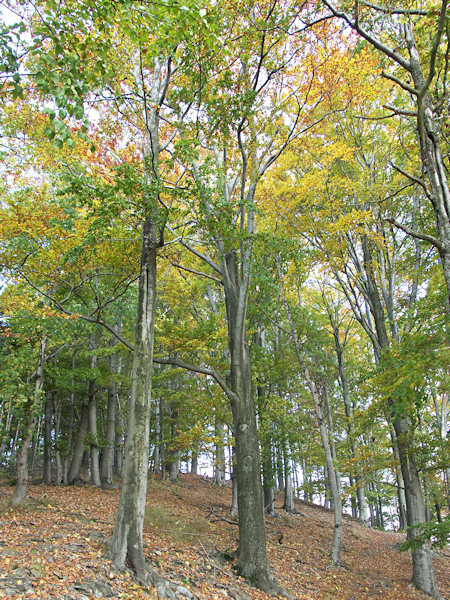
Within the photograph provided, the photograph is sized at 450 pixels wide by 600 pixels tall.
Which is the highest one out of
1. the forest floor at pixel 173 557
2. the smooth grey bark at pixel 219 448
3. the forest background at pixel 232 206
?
the forest background at pixel 232 206

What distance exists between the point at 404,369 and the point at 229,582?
4437 mm

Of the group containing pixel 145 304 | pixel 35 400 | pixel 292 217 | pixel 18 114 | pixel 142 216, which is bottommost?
pixel 35 400

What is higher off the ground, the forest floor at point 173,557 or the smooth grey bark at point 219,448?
the smooth grey bark at point 219,448

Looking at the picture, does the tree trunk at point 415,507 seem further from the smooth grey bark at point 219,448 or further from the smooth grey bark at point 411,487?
the smooth grey bark at point 219,448

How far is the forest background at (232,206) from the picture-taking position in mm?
4480

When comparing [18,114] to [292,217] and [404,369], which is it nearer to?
[292,217]

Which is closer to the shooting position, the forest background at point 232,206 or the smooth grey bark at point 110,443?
the forest background at point 232,206

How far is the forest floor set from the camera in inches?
171

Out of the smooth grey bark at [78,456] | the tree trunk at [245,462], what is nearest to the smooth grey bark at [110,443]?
the smooth grey bark at [78,456]

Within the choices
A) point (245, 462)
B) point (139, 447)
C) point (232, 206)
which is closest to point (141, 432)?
point (139, 447)

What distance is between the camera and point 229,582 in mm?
5918

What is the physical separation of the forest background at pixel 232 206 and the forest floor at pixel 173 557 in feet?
1.88

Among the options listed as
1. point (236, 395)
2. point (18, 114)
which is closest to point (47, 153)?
point (18, 114)

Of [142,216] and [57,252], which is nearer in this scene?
[142,216]
